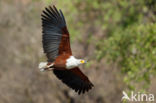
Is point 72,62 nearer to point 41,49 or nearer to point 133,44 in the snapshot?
point 133,44

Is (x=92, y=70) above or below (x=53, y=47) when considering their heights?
above

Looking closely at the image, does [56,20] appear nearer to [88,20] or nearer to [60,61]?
[60,61]

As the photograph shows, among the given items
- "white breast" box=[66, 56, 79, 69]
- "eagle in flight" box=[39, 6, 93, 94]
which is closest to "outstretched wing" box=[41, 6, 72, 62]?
"eagle in flight" box=[39, 6, 93, 94]

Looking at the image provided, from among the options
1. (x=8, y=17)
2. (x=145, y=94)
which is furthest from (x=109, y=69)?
(x=145, y=94)

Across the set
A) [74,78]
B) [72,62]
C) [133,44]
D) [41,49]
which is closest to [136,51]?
[133,44]

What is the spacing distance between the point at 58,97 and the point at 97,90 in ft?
3.53

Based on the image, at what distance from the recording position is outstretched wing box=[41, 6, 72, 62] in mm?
6965

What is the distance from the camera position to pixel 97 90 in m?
11.1

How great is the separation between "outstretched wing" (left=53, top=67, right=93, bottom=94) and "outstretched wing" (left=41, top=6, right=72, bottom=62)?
501mm

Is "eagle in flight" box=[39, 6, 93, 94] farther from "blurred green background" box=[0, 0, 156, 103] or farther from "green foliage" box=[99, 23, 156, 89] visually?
"blurred green background" box=[0, 0, 156, 103]

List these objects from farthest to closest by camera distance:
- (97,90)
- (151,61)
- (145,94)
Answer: (97,90)
(151,61)
(145,94)

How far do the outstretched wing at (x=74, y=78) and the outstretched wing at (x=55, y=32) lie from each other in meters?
0.50

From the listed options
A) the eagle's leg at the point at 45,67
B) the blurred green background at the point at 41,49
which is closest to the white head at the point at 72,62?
the eagle's leg at the point at 45,67

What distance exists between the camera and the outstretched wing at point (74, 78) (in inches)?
292
